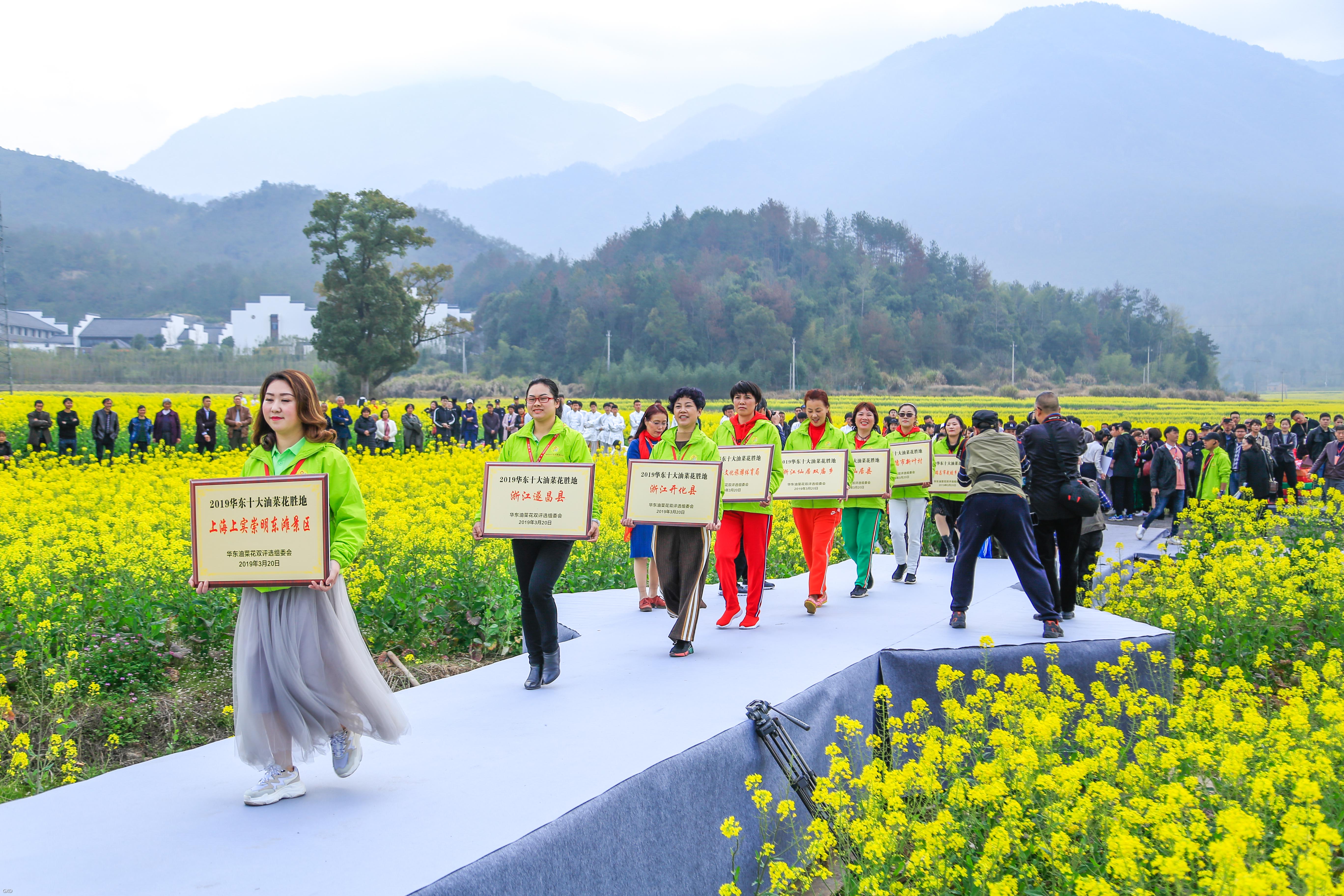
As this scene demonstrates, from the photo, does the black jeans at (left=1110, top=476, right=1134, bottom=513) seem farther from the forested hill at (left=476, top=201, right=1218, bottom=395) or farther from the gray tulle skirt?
the forested hill at (left=476, top=201, right=1218, bottom=395)

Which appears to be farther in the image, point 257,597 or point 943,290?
point 943,290

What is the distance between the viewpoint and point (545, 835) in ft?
11.1

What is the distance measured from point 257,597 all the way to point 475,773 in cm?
120

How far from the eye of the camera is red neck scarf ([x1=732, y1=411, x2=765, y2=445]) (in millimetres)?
7227

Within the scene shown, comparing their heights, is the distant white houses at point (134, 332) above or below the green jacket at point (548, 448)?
above

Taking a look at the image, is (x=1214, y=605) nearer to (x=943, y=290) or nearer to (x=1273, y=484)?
(x=1273, y=484)

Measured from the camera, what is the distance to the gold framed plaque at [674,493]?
6.19 metres

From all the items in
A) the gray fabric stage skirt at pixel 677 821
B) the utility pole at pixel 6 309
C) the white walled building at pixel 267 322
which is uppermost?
the white walled building at pixel 267 322

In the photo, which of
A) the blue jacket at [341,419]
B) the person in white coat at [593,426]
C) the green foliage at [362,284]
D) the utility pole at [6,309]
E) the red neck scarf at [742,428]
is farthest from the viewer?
the green foliage at [362,284]

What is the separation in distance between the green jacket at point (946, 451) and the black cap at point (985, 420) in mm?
2351

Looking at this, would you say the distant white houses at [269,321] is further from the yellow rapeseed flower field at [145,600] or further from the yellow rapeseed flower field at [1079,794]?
the yellow rapeseed flower field at [1079,794]

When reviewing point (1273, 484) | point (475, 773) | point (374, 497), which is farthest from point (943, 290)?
point (475, 773)

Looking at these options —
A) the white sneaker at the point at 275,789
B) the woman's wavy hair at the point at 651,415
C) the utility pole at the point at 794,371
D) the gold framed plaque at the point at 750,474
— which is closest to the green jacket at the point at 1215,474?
the gold framed plaque at the point at 750,474

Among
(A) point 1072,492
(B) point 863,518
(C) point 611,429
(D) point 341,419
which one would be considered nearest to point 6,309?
(D) point 341,419
